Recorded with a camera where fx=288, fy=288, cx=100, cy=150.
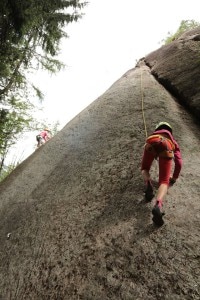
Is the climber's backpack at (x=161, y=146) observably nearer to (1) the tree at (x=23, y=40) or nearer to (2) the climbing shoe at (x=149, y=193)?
(2) the climbing shoe at (x=149, y=193)

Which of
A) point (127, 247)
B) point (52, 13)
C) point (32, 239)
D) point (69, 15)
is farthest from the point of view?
point (69, 15)

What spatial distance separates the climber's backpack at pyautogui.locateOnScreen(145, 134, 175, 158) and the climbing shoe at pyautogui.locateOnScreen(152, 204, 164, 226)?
38.1 inches

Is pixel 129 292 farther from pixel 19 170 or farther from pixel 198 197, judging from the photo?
pixel 19 170

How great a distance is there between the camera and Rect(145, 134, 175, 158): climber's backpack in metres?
4.79

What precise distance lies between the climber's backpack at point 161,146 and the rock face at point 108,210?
798mm

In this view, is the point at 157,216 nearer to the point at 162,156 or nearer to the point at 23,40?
the point at 162,156

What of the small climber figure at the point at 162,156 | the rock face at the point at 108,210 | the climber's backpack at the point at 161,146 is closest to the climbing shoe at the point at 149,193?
the small climber figure at the point at 162,156

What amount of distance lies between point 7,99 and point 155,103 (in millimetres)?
9501

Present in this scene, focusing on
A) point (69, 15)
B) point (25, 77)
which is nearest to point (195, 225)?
point (25, 77)

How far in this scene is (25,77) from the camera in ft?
45.1

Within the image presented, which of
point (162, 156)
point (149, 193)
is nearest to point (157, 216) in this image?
point (149, 193)

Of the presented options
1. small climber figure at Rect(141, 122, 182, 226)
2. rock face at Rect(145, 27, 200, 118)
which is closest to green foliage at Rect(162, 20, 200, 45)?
rock face at Rect(145, 27, 200, 118)

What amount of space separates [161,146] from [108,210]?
4.97 ft

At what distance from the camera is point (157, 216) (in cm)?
426
